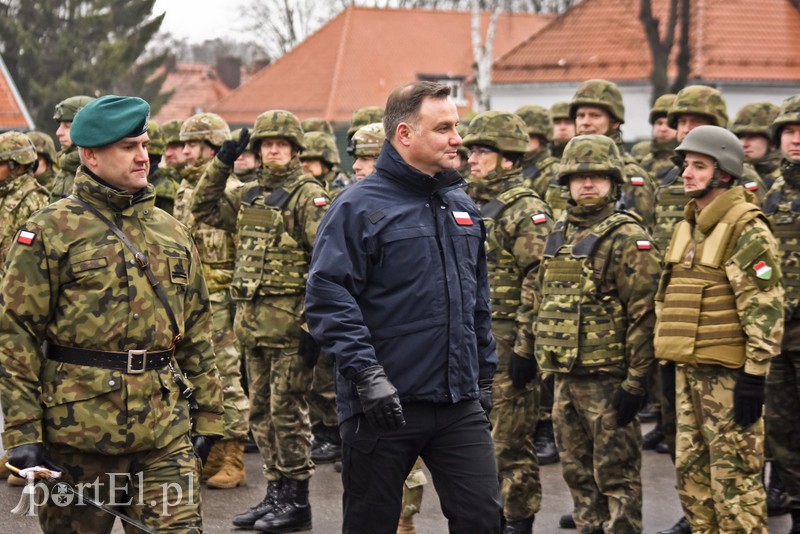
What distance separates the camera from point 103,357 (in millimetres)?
5090

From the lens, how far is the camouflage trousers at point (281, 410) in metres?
8.13

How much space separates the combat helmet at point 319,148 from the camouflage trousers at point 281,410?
3.26 meters

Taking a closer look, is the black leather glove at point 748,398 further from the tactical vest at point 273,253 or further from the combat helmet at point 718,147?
the tactical vest at point 273,253

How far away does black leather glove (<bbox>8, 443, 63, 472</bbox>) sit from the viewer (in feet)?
15.9

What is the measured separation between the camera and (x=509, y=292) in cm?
803

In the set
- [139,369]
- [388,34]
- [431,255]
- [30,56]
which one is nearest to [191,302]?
[139,369]

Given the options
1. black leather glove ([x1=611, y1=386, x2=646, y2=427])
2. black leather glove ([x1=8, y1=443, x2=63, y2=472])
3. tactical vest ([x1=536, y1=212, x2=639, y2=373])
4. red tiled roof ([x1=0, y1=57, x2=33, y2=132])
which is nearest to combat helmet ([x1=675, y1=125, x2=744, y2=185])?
tactical vest ([x1=536, y1=212, x2=639, y2=373])

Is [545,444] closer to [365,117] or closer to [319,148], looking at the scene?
[319,148]

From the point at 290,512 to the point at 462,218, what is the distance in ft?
10.5

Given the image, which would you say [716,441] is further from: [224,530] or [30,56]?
[30,56]

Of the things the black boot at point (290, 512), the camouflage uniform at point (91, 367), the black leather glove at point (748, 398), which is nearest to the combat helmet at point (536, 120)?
the black boot at point (290, 512)

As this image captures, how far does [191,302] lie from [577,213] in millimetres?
2663

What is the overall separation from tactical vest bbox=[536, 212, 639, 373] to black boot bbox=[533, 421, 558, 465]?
2.90 metres

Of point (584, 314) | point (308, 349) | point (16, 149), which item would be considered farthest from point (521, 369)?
point (16, 149)
